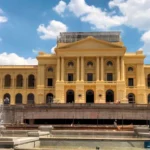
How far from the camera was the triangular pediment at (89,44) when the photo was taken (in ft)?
221

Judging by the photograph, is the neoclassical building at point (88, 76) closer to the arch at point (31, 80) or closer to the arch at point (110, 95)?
the arch at point (110, 95)

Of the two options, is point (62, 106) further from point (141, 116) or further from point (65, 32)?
point (65, 32)

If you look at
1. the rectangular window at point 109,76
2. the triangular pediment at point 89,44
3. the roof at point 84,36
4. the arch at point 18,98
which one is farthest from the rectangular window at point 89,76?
the arch at point 18,98

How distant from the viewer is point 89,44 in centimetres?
6781

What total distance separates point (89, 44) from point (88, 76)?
7093mm

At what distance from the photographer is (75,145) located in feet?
72.0

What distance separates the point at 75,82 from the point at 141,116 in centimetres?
2020

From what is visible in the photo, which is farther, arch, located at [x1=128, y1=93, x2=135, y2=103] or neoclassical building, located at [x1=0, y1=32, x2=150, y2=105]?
arch, located at [x1=128, y1=93, x2=135, y2=103]

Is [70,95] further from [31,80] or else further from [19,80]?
[19,80]

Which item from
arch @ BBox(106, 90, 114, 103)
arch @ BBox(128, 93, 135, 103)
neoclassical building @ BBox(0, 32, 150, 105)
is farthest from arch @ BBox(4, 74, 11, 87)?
arch @ BBox(128, 93, 135, 103)

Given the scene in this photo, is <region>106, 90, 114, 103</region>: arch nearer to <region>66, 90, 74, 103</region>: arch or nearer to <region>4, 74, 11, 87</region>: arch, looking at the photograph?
<region>66, 90, 74, 103</region>: arch

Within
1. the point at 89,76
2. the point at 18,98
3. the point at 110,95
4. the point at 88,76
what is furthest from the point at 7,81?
the point at 110,95

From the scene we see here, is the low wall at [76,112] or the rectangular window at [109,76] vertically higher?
the rectangular window at [109,76]

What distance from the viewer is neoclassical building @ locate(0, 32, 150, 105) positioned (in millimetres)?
66438
